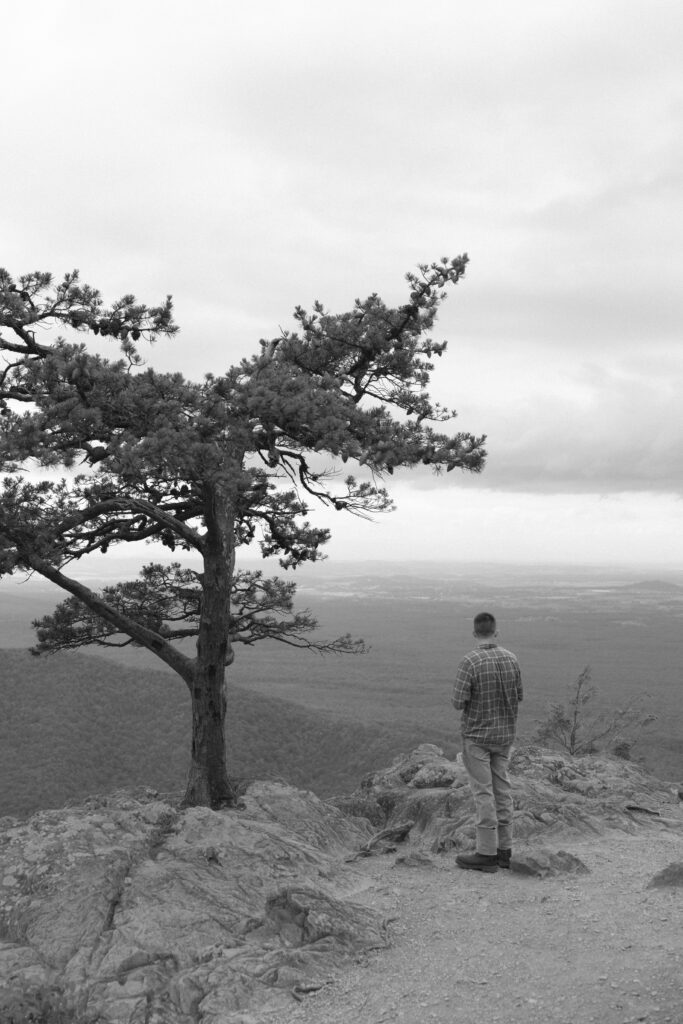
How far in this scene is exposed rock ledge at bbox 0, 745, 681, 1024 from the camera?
718cm

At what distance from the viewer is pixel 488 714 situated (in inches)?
375

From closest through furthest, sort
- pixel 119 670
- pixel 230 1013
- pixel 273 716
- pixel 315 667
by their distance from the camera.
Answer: pixel 230 1013 < pixel 273 716 < pixel 119 670 < pixel 315 667

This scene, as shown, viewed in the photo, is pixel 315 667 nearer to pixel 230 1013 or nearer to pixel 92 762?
pixel 92 762

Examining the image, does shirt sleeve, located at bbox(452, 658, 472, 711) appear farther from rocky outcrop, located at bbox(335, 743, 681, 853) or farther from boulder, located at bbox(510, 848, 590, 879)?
rocky outcrop, located at bbox(335, 743, 681, 853)

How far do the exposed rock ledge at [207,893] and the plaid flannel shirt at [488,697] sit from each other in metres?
1.77

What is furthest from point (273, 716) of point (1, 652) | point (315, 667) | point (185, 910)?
point (315, 667)

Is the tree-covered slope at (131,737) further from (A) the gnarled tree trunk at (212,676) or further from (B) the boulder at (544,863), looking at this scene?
(B) the boulder at (544,863)

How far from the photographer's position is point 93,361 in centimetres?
1167

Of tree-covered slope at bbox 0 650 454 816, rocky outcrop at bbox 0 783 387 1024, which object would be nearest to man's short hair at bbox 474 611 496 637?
rocky outcrop at bbox 0 783 387 1024

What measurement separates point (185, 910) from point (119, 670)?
4227cm

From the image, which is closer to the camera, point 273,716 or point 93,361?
point 93,361

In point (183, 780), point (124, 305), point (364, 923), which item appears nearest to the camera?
point (364, 923)

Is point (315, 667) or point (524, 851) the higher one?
point (524, 851)

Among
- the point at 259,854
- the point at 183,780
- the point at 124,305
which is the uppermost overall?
the point at 124,305
